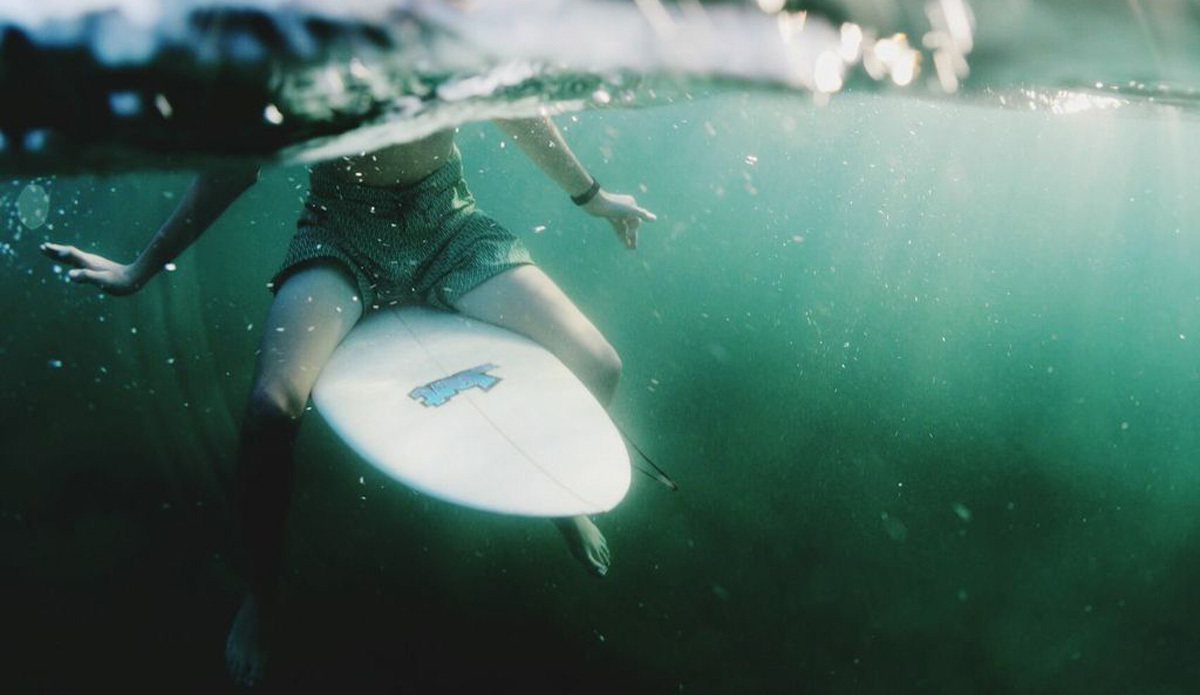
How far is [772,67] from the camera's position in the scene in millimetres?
453

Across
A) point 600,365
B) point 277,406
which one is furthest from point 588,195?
point 277,406

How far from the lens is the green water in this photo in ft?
9.05

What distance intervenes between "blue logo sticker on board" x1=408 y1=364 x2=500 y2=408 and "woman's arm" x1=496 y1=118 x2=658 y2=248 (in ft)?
2.10

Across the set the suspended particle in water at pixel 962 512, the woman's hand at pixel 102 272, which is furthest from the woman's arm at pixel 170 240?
the suspended particle in water at pixel 962 512

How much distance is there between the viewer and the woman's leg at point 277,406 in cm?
148

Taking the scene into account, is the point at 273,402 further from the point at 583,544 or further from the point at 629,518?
the point at 629,518

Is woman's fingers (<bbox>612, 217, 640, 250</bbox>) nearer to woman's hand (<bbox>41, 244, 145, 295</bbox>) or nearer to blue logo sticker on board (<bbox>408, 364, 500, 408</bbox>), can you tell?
blue logo sticker on board (<bbox>408, 364, 500, 408</bbox>)

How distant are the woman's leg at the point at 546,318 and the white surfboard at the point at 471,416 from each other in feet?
0.16

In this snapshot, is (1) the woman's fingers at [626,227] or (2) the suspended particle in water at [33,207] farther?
(2) the suspended particle in water at [33,207]

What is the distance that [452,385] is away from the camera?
5.79ft

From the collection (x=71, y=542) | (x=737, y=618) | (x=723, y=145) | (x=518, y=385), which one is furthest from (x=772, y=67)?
(x=723, y=145)

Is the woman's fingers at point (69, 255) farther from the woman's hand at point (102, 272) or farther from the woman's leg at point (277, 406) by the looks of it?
the woman's leg at point (277, 406)

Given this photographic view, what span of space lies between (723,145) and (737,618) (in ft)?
34.5

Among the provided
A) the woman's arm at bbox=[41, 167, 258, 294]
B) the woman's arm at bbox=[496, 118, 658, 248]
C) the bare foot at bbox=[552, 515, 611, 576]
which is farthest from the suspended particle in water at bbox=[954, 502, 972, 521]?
the woman's arm at bbox=[41, 167, 258, 294]
